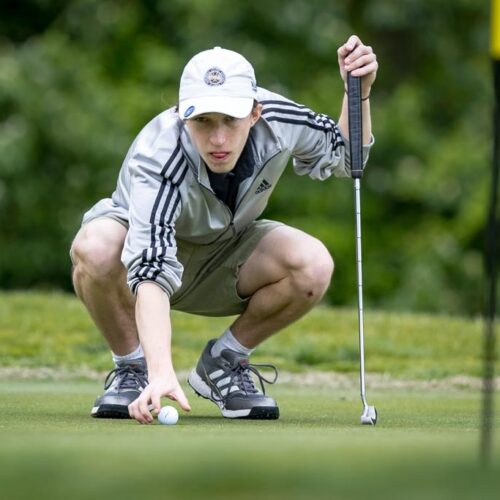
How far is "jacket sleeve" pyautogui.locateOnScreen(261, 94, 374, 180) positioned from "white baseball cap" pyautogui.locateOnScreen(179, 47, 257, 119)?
285 mm

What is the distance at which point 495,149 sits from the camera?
3.49 m

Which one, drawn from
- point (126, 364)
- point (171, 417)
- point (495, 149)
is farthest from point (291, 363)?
point (495, 149)

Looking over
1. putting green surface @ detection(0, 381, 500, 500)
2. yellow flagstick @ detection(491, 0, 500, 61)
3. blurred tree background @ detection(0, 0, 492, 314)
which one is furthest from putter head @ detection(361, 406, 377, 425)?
blurred tree background @ detection(0, 0, 492, 314)

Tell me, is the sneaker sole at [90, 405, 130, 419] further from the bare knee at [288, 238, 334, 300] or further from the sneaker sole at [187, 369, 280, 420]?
the bare knee at [288, 238, 334, 300]

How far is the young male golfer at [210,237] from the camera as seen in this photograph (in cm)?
490

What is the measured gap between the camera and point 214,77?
16.4 feet

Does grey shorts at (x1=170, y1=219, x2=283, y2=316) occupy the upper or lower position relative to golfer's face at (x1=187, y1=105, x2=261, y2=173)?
lower

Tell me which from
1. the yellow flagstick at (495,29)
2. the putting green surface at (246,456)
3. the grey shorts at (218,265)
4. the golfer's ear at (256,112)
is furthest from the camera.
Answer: the grey shorts at (218,265)

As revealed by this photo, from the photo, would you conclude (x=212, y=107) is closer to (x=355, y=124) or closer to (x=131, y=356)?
(x=355, y=124)

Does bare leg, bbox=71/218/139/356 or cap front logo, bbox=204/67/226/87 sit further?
bare leg, bbox=71/218/139/356

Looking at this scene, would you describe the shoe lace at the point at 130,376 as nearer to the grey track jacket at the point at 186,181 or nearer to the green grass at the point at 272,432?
the green grass at the point at 272,432

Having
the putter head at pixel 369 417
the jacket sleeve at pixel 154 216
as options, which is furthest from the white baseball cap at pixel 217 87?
the putter head at pixel 369 417

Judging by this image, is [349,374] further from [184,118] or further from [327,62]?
[327,62]

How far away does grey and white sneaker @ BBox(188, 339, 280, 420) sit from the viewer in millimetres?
5543
